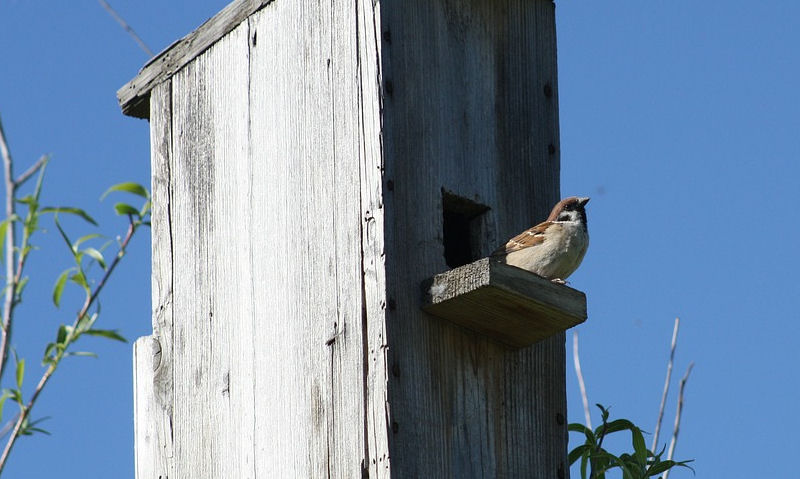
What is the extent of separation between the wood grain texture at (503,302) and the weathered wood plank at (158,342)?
1.10m

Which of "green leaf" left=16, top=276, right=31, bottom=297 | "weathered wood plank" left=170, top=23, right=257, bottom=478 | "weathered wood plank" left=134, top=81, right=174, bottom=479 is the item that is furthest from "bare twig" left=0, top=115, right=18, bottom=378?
"weathered wood plank" left=134, top=81, right=174, bottom=479

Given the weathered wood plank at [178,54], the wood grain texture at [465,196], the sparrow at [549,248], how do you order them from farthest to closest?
1. the weathered wood plank at [178,54]
2. the sparrow at [549,248]
3. the wood grain texture at [465,196]

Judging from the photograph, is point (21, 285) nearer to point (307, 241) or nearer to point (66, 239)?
point (66, 239)

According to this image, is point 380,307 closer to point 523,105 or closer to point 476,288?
point 476,288

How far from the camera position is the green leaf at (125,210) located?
2.47m

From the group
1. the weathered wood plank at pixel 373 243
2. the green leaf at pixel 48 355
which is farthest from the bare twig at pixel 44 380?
the weathered wood plank at pixel 373 243

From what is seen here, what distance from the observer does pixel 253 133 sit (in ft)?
13.1

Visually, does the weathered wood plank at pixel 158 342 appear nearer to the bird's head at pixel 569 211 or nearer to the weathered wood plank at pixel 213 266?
the weathered wood plank at pixel 213 266

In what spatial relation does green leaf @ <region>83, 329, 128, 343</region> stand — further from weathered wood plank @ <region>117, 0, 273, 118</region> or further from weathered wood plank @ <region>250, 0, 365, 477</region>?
weathered wood plank @ <region>117, 0, 273, 118</region>

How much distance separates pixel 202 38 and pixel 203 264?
0.82 meters

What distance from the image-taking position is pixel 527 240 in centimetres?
374

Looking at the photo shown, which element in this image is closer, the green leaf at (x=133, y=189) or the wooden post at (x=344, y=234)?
the green leaf at (x=133, y=189)

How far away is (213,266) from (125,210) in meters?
1.55

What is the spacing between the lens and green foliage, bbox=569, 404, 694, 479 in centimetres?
354
